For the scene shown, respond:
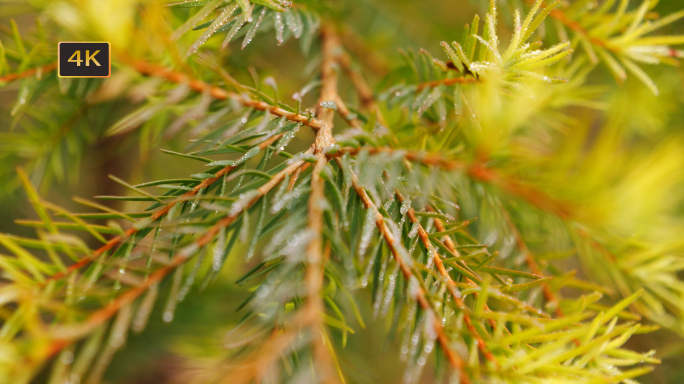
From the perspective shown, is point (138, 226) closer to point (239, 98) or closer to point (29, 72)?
point (239, 98)

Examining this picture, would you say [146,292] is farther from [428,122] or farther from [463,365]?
[428,122]

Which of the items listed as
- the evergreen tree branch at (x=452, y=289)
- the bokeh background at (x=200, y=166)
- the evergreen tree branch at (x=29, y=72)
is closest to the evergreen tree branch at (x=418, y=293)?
the evergreen tree branch at (x=452, y=289)

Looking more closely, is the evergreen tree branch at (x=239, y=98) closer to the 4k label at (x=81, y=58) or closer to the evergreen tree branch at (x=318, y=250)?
the evergreen tree branch at (x=318, y=250)

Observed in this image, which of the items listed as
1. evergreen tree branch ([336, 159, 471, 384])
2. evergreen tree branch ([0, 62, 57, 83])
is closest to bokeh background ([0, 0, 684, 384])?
evergreen tree branch ([0, 62, 57, 83])

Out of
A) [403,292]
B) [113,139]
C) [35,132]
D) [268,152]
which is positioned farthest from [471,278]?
[113,139]

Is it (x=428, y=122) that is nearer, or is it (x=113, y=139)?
(x=428, y=122)

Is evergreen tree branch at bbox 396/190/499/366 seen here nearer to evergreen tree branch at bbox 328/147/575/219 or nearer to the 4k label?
evergreen tree branch at bbox 328/147/575/219

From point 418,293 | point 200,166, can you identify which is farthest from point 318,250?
point 200,166

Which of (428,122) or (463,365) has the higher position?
(428,122)
